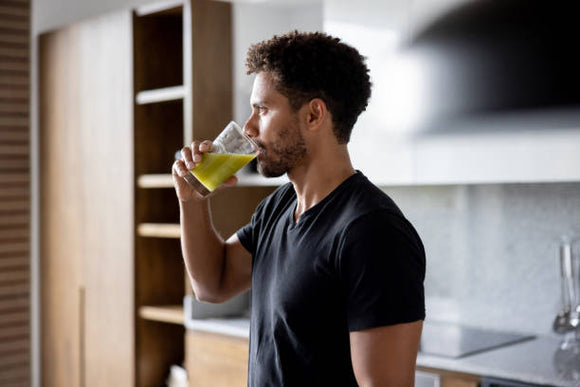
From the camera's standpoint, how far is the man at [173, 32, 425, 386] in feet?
4.17

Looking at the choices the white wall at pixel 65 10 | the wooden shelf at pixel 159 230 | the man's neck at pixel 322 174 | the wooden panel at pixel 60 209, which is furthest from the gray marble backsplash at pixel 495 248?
the white wall at pixel 65 10

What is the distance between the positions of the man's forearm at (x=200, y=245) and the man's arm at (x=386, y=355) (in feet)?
1.67

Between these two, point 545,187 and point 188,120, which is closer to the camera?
point 545,187

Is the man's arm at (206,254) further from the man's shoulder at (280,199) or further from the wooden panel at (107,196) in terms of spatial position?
the wooden panel at (107,196)

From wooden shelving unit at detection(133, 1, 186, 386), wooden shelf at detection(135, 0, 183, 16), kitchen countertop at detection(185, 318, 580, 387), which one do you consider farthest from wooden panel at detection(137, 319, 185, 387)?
kitchen countertop at detection(185, 318, 580, 387)

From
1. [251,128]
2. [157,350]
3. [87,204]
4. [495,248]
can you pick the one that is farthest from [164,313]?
[251,128]

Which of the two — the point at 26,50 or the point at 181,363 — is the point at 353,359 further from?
the point at 26,50

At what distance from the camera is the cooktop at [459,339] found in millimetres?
2295

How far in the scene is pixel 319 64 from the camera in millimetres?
1447

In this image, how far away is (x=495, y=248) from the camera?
2.69m

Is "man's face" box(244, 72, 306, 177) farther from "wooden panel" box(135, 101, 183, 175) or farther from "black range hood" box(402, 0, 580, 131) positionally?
"wooden panel" box(135, 101, 183, 175)

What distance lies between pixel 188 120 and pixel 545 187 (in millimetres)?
1323

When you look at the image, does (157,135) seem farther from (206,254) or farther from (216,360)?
(206,254)

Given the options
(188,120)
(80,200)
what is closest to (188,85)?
(188,120)
